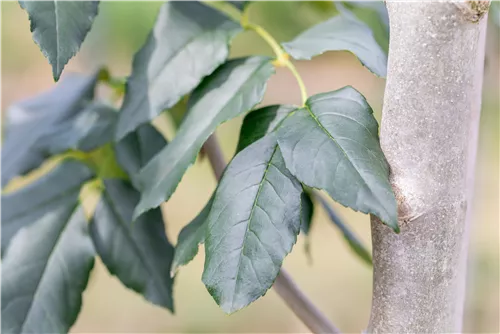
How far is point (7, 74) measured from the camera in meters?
2.24

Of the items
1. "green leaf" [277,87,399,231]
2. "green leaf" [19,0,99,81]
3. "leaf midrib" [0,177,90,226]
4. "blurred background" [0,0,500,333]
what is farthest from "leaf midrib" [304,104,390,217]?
"blurred background" [0,0,500,333]

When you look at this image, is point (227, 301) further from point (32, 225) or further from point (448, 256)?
point (32, 225)

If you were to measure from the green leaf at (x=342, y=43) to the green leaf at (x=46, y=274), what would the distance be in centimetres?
20

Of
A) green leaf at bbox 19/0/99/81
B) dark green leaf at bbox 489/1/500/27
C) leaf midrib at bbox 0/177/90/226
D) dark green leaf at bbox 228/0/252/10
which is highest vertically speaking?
green leaf at bbox 19/0/99/81

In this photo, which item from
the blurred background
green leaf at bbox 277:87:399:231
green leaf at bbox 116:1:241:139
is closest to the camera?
green leaf at bbox 277:87:399:231

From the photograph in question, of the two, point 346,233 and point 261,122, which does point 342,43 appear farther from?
point 346,233

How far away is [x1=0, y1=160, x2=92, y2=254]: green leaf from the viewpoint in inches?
17.0

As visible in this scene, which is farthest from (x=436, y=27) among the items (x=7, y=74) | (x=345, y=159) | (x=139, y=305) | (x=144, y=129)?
(x=7, y=74)

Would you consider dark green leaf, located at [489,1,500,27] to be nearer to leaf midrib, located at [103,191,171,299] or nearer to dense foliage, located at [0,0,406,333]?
dense foliage, located at [0,0,406,333]

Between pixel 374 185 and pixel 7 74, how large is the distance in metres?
2.23

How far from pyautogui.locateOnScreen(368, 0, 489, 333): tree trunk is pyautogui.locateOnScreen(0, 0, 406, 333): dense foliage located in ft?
0.05

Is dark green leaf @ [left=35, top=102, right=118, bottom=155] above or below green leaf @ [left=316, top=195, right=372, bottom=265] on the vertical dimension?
above

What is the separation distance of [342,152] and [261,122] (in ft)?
0.24

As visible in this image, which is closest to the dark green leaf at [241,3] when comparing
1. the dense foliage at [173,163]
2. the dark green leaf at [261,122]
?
the dense foliage at [173,163]
